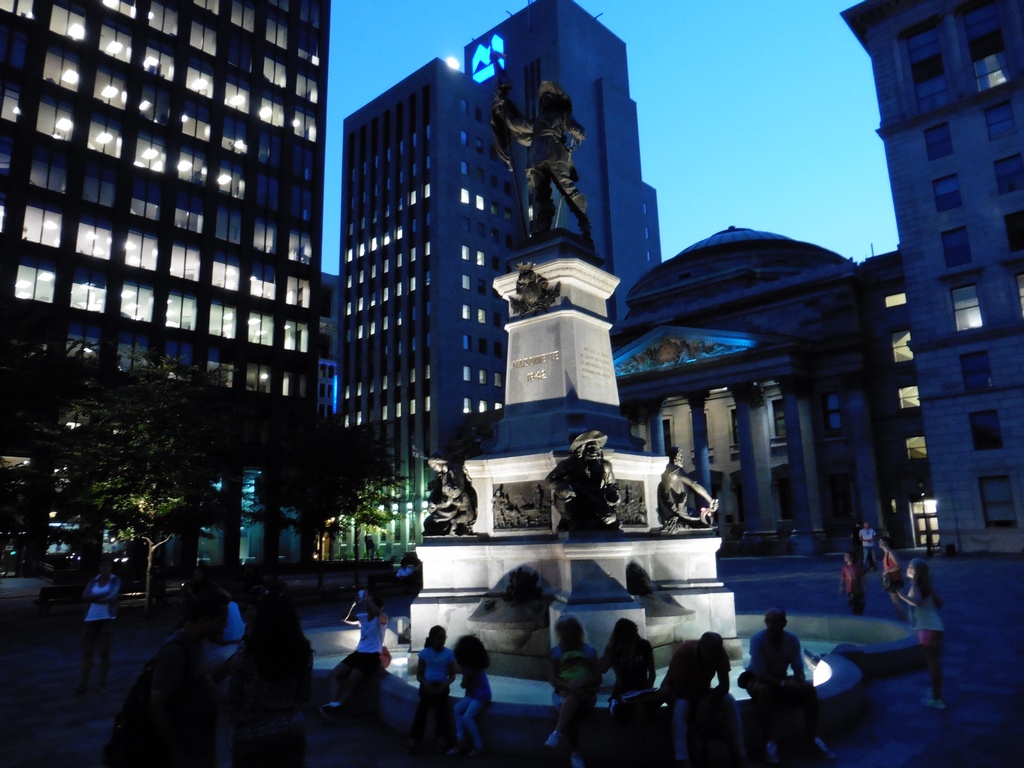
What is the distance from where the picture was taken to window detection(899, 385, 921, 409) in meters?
52.1

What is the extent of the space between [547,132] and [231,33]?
6022 cm

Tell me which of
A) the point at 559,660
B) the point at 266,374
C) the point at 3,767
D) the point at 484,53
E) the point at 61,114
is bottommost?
the point at 3,767

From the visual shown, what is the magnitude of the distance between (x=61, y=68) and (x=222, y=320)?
20.8 metres

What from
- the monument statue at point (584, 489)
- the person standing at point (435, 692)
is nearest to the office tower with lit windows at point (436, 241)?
the monument statue at point (584, 489)

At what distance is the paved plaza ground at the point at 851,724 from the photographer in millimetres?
6793

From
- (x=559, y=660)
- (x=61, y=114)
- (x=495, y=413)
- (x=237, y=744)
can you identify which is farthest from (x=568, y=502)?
(x=495, y=413)

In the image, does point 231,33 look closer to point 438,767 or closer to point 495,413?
point 495,413

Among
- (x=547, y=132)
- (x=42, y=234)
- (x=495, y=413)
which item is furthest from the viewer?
(x=495, y=413)

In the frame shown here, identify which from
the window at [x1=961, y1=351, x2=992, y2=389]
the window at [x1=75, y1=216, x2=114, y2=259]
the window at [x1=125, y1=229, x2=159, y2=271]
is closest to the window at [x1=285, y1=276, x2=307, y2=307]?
the window at [x1=125, y1=229, x2=159, y2=271]

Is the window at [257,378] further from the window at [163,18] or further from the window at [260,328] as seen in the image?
the window at [163,18]

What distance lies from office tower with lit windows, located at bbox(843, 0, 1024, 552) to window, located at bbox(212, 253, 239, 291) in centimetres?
4863

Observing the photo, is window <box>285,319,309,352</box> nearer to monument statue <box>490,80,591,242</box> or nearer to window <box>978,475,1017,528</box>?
window <box>978,475,1017,528</box>

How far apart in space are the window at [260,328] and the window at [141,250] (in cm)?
831

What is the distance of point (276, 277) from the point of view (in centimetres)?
6075
